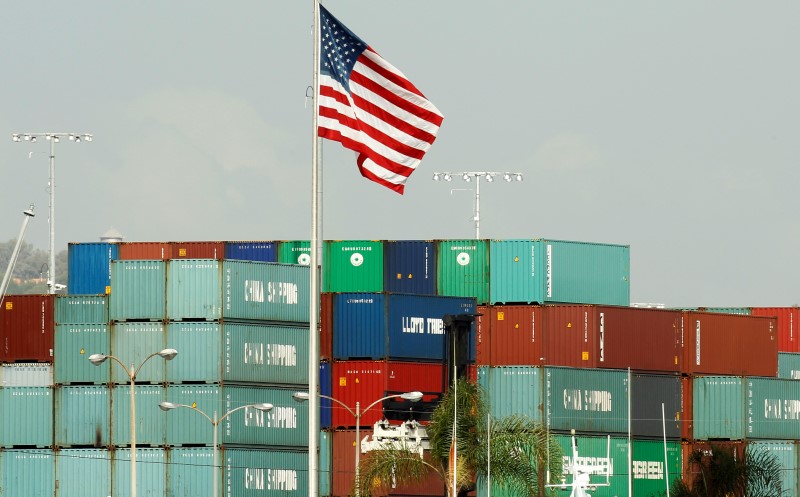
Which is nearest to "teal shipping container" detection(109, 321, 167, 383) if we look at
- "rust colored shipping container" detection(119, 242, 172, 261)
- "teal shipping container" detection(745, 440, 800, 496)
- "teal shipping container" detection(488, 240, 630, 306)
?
"rust colored shipping container" detection(119, 242, 172, 261)

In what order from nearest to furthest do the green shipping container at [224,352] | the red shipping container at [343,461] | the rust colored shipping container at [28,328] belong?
the green shipping container at [224,352] < the rust colored shipping container at [28,328] < the red shipping container at [343,461]

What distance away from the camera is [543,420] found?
2953 inches

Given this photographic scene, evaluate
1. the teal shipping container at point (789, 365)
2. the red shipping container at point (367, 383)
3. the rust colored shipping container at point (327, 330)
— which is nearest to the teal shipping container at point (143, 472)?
the red shipping container at point (367, 383)

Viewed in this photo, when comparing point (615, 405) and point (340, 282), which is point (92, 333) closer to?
point (340, 282)

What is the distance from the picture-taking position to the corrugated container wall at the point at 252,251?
8188 cm

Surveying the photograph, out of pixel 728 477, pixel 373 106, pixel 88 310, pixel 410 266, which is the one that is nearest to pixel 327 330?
pixel 410 266

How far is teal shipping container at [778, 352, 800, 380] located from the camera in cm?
9588

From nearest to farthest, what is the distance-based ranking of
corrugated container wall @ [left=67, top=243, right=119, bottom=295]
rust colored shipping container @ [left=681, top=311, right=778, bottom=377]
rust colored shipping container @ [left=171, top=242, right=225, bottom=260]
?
corrugated container wall @ [left=67, top=243, right=119, bottom=295]
rust colored shipping container @ [left=171, top=242, right=225, bottom=260]
rust colored shipping container @ [left=681, top=311, right=778, bottom=377]

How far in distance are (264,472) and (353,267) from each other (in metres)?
14.1

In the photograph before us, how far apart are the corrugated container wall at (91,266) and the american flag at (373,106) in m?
45.5

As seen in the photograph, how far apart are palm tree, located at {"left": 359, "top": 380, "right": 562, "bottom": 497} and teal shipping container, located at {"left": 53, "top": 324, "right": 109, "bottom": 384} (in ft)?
70.6

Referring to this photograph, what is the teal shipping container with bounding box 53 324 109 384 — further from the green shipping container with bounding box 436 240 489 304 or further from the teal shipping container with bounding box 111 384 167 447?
the green shipping container with bounding box 436 240 489 304

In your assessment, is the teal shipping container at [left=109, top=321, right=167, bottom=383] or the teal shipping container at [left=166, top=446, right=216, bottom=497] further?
the teal shipping container at [left=109, top=321, right=167, bottom=383]

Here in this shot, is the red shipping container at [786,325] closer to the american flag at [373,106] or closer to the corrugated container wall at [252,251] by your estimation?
the corrugated container wall at [252,251]
